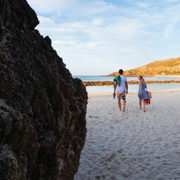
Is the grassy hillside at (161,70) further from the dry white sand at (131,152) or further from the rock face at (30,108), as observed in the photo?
the rock face at (30,108)

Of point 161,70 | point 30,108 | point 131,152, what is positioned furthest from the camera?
point 161,70

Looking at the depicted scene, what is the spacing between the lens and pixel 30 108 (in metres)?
2.34

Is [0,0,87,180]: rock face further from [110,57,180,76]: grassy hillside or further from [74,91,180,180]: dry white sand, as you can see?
[110,57,180,76]: grassy hillside

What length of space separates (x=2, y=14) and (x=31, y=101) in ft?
3.87

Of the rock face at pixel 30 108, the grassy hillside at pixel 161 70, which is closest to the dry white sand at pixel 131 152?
the rock face at pixel 30 108

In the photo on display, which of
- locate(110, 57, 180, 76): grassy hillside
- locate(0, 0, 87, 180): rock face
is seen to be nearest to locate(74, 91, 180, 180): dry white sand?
locate(0, 0, 87, 180): rock face

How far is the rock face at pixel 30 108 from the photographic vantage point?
1.75 m

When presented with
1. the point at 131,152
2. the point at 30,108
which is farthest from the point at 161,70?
the point at 30,108

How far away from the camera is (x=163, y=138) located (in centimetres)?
612

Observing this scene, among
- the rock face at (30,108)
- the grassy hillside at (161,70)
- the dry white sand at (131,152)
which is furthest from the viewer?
the grassy hillside at (161,70)

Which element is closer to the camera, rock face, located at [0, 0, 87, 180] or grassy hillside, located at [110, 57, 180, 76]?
rock face, located at [0, 0, 87, 180]

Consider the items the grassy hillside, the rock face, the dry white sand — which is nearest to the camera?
the rock face

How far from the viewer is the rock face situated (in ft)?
5.74

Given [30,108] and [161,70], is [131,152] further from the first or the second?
[161,70]
